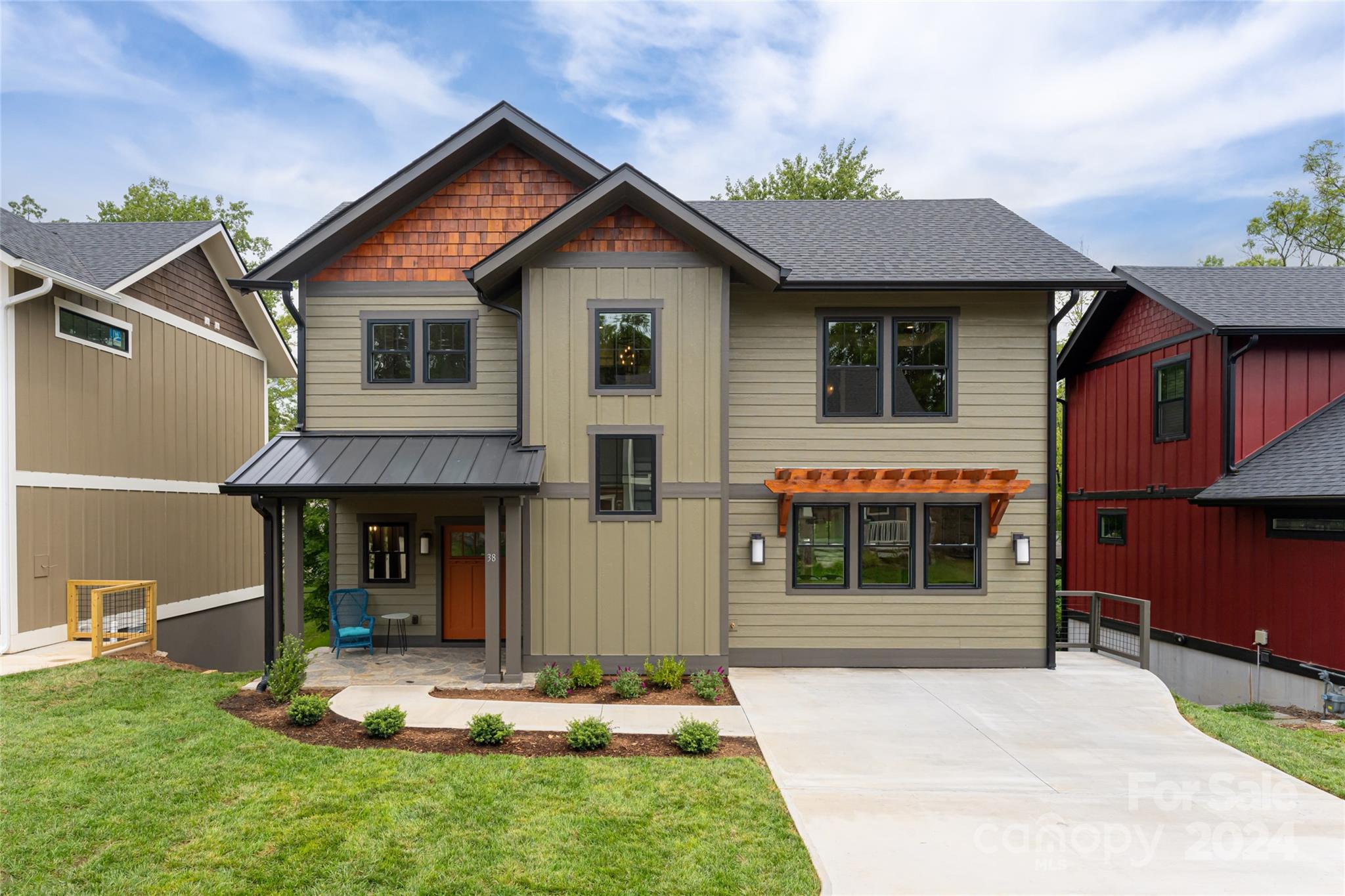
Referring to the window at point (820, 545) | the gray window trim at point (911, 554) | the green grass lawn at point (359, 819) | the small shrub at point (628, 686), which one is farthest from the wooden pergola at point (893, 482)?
the green grass lawn at point (359, 819)

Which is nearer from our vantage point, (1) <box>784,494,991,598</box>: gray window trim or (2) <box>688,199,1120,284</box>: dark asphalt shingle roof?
(2) <box>688,199,1120,284</box>: dark asphalt shingle roof

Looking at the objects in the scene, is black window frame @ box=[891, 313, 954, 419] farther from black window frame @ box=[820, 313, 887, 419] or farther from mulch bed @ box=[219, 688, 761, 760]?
mulch bed @ box=[219, 688, 761, 760]

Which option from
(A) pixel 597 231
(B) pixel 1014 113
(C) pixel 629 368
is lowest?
(C) pixel 629 368

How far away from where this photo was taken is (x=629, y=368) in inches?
380

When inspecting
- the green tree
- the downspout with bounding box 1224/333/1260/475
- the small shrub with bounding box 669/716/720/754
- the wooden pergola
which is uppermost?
the green tree

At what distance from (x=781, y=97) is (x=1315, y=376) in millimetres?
20410

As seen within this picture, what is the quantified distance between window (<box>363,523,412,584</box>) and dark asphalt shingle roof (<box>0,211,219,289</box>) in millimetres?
5952

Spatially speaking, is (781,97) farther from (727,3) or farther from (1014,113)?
(727,3)

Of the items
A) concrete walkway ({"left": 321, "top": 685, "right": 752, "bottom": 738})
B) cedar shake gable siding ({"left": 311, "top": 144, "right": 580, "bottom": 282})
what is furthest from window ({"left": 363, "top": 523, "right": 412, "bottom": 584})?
cedar shake gable siding ({"left": 311, "top": 144, "right": 580, "bottom": 282})

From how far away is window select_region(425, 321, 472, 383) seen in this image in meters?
10.5

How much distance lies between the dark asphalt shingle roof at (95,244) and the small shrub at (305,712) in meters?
7.79

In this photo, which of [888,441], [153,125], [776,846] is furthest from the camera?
[153,125]

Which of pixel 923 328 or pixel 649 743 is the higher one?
pixel 923 328

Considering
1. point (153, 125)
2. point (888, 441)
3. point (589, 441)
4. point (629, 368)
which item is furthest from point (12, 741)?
point (153, 125)
